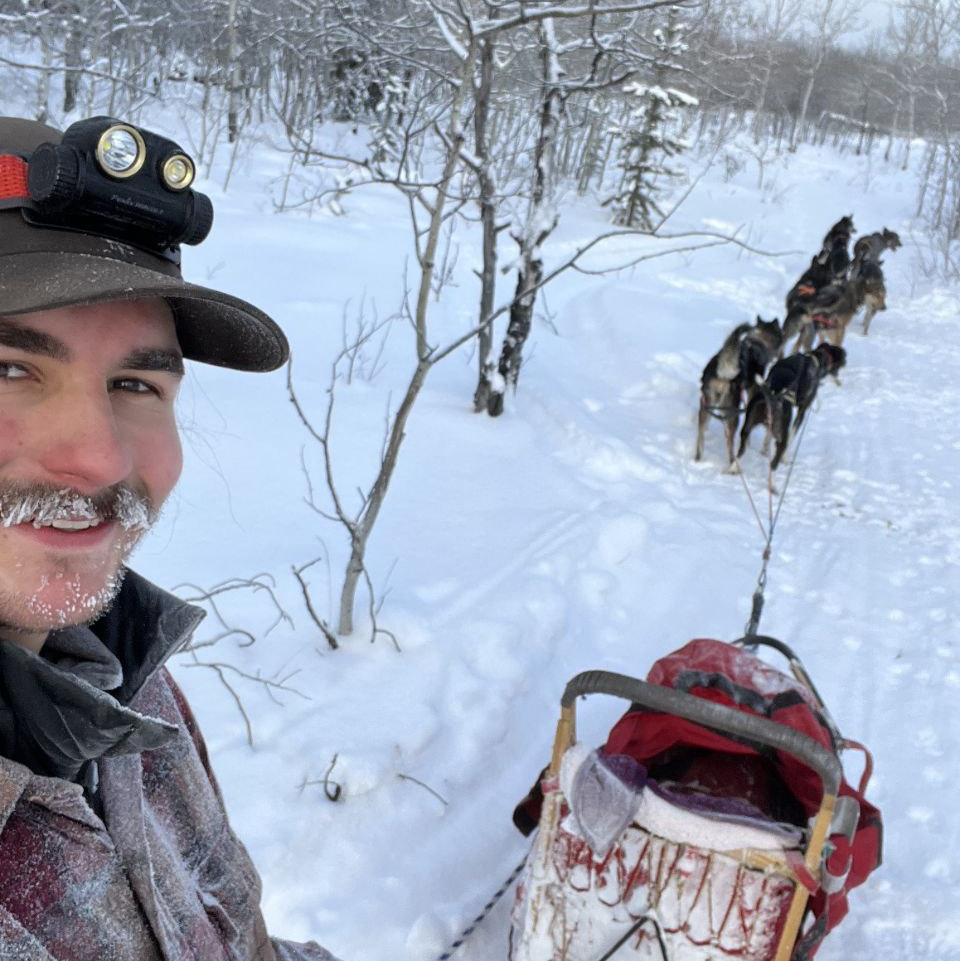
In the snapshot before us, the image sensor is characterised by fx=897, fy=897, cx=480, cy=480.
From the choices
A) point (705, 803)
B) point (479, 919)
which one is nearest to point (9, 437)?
point (705, 803)

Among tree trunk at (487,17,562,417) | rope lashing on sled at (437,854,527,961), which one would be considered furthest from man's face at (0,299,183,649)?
tree trunk at (487,17,562,417)

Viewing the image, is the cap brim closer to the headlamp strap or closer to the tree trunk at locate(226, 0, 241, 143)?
the headlamp strap

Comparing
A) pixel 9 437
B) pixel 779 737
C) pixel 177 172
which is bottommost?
pixel 779 737

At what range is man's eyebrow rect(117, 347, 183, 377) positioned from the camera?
1.06 m

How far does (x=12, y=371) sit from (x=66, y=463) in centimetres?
11

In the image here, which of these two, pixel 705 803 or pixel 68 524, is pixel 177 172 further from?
pixel 705 803

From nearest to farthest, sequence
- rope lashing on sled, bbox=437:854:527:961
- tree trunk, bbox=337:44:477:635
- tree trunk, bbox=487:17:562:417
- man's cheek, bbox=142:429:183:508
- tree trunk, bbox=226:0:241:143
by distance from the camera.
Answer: man's cheek, bbox=142:429:183:508, rope lashing on sled, bbox=437:854:527:961, tree trunk, bbox=337:44:477:635, tree trunk, bbox=487:17:562:417, tree trunk, bbox=226:0:241:143

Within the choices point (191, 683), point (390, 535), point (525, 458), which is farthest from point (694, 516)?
point (191, 683)

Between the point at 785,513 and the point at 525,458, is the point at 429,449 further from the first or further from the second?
the point at 785,513

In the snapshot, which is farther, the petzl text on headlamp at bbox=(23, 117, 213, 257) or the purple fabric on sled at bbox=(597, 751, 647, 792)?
the purple fabric on sled at bbox=(597, 751, 647, 792)

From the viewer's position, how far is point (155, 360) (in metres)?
1.09

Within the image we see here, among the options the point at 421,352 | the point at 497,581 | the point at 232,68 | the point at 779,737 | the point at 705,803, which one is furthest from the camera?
the point at 232,68

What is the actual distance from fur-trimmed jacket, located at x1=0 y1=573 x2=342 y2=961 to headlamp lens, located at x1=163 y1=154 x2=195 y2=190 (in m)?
0.54

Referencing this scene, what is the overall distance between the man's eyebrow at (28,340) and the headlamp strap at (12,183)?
5.5 inches
